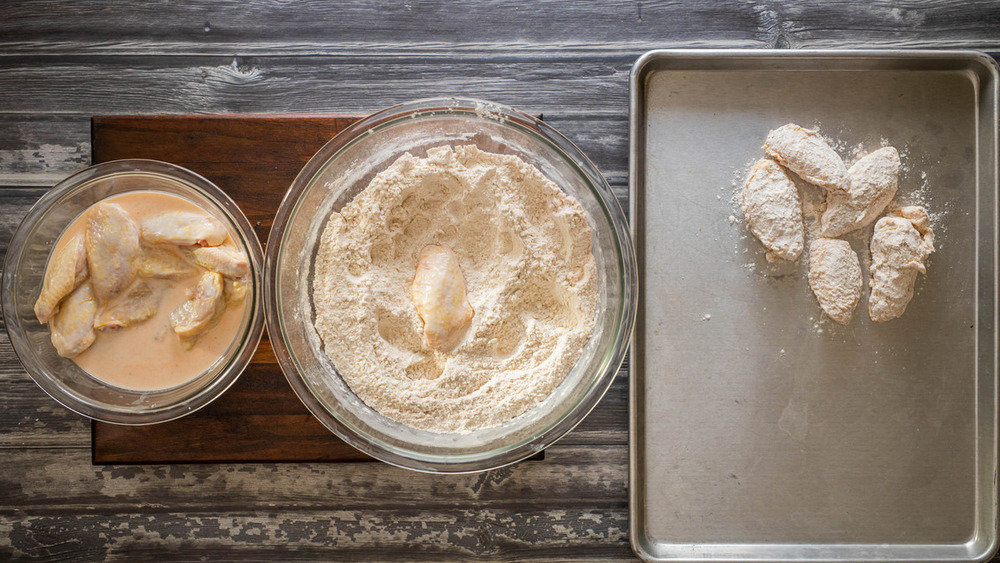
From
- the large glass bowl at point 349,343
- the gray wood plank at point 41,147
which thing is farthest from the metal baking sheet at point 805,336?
the gray wood plank at point 41,147

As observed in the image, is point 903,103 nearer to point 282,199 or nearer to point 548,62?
point 548,62

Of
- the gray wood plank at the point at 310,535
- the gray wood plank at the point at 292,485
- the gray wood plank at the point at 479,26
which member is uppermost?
the gray wood plank at the point at 479,26

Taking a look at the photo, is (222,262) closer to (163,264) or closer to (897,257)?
(163,264)

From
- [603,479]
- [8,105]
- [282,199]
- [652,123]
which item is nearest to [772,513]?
[603,479]

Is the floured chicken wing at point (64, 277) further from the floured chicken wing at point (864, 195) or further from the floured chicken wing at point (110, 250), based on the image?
the floured chicken wing at point (864, 195)

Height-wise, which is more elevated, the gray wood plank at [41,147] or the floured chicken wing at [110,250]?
the gray wood plank at [41,147]

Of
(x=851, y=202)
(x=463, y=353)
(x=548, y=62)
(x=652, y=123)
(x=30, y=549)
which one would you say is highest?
(x=548, y=62)

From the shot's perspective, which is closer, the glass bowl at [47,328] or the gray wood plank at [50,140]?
the glass bowl at [47,328]
